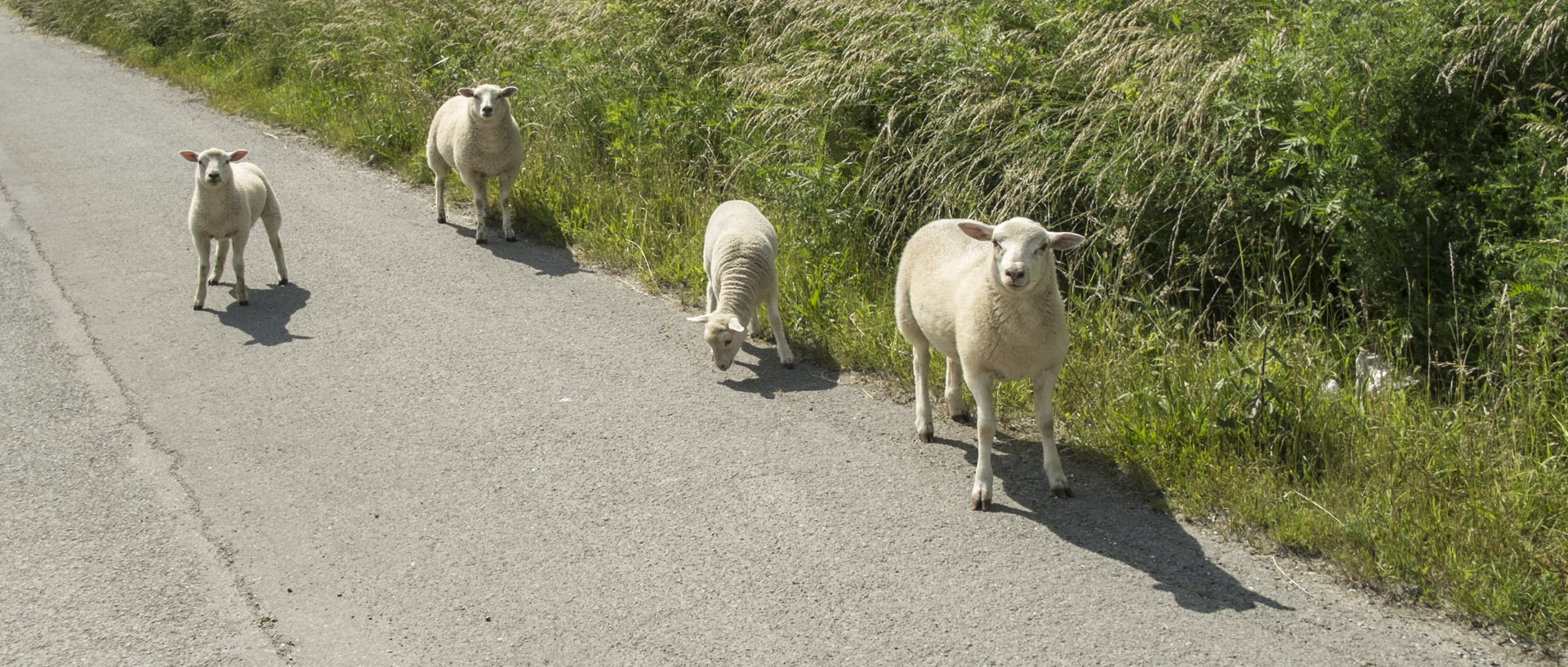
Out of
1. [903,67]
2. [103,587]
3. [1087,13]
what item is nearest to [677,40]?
[903,67]

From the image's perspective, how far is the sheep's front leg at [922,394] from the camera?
18.7ft

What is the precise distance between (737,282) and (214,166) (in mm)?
3717

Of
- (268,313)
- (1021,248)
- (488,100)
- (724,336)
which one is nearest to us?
(1021,248)

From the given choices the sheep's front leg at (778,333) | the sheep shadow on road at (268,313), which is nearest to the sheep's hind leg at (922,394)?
the sheep's front leg at (778,333)

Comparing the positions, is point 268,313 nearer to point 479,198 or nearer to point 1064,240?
point 479,198

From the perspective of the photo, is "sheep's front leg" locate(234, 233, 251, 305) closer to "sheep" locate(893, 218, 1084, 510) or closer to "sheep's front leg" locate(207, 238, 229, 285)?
"sheep's front leg" locate(207, 238, 229, 285)

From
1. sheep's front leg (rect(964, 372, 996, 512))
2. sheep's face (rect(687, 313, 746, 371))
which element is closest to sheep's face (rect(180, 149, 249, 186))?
sheep's face (rect(687, 313, 746, 371))

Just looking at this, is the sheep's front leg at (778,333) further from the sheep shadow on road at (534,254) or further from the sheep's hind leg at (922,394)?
the sheep shadow on road at (534,254)

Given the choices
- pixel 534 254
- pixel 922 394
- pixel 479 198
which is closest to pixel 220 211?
pixel 479 198

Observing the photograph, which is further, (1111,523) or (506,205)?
(506,205)

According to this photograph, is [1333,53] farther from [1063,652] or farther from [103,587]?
[103,587]

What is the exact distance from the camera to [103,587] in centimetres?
459

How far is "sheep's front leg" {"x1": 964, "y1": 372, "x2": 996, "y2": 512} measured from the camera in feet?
16.3

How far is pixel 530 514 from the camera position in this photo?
507 cm
